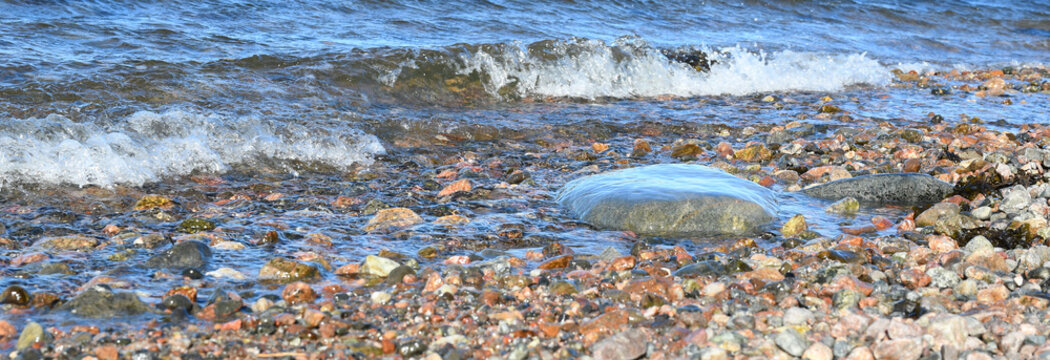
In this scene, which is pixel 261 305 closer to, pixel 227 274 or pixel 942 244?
pixel 227 274

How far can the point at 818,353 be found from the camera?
2299 millimetres

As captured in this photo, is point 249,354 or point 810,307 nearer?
point 249,354

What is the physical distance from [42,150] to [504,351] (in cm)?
340

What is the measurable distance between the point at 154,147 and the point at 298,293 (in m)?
2.59

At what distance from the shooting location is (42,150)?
449cm

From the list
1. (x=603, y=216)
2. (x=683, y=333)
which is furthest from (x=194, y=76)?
(x=683, y=333)

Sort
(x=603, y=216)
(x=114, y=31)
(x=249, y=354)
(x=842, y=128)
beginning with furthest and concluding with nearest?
(x=114, y=31) < (x=842, y=128) < (x=603, y=216) < (x=249, y=354)

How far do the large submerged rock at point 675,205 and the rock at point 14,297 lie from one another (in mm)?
2305

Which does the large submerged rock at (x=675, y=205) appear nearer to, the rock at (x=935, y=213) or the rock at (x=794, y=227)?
the rock at (x=794, y=227)

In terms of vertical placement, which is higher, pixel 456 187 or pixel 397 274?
pixel 397 274

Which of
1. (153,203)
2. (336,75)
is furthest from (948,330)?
(336,75)

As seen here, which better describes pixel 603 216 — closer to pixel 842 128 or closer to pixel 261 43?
pixel 842 128

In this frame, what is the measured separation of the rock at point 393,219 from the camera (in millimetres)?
3779

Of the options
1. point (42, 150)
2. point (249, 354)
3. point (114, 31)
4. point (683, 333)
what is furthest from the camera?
point (114, 31)
